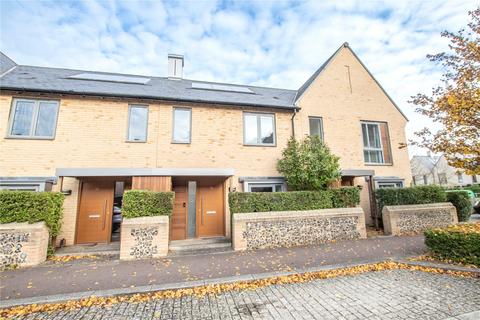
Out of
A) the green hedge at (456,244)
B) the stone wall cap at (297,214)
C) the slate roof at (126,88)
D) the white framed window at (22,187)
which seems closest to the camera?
the green hedge at (456,244)

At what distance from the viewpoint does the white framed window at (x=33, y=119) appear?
8453 mm

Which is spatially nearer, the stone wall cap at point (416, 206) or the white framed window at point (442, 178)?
the stone wall cap at point (416, 206)

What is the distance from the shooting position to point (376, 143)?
12.5 metres

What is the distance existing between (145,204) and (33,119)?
20.1ft

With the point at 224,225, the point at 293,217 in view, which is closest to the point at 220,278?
the point at 293,217

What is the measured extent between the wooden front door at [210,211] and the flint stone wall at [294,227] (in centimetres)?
237

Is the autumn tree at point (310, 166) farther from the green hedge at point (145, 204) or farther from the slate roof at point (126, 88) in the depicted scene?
the green hedge at point (145, 204)

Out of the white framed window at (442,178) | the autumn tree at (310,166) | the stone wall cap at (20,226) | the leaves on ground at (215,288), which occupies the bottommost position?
the leaves on ground at (215,288)

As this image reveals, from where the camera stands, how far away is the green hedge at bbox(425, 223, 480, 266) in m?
5.25

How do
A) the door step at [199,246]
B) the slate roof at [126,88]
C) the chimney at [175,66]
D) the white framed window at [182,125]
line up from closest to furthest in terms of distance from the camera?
the door step at [199,246] → the slate roof at [126,88] → the white framed window at [182,125] → the chimney at [175,66]

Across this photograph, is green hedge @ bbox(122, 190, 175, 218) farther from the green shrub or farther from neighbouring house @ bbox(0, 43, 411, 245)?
the green shrub

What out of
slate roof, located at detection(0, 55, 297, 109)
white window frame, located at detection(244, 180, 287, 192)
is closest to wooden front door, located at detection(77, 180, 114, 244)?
slate roof, located at detection(0, 55, 297, 109)

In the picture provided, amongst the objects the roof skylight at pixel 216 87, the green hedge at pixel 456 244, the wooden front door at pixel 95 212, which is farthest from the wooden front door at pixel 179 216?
the green hedge at pixel 456 244

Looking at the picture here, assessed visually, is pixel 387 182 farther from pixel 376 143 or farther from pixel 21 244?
pixel 21 244
